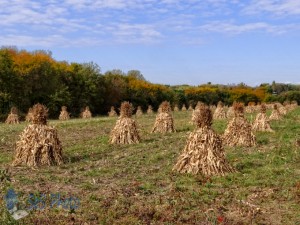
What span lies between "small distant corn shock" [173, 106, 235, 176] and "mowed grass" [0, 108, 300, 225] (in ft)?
1.07

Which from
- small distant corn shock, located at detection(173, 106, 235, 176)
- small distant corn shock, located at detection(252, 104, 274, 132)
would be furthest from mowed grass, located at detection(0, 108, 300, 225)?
small distant corn shock, located at detection(252, 104, 274, 132)

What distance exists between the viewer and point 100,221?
24.2 ft

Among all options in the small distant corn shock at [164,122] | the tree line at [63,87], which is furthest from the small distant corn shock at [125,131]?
the tree line at [63,87]

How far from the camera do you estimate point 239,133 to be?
1645 centimetres

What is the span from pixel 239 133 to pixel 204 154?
533 cm

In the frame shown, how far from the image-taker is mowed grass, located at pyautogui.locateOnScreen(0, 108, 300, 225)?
769cm

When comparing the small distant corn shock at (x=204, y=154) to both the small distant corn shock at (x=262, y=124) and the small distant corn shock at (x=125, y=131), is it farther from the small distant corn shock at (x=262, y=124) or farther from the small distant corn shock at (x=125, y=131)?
the small distant corn shock at (x=262, y=124)

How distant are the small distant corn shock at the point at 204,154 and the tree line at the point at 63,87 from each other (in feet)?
104

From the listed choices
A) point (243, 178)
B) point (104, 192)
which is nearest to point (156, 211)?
point (104, 192)

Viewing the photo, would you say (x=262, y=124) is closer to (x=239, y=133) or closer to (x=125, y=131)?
(x=239, y=133)

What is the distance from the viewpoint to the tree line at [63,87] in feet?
140

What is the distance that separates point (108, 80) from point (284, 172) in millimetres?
49522

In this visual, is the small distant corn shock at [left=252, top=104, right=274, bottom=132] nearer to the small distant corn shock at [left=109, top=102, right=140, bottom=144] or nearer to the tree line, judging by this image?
the small distant corn shock at [left=109, top=102, right=140, bottom=144]

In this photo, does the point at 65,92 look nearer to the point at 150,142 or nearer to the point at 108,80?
the point at 108,80
